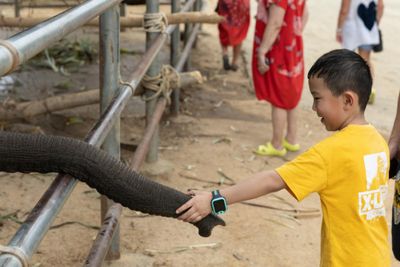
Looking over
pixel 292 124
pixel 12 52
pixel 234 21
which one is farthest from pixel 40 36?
Answer: pixel 234 21

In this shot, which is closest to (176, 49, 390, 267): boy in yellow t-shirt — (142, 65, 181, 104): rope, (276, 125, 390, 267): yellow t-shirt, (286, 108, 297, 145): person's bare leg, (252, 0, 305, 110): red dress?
(276, 125, 390, 267): yellow t-shirt

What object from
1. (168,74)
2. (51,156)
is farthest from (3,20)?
(51,156)

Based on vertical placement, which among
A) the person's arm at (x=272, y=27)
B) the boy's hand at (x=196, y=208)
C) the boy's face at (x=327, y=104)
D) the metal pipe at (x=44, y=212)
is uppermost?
the boy's face at (x=327, y=104)

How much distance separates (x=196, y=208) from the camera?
6.73ft

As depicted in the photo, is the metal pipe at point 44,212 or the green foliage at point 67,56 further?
the green foliage at point 67,56

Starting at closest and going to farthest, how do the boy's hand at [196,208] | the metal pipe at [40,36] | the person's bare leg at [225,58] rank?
the metal pipe at [40,36]
the boy's hand at [196,208]
the person's bare leg at [225,58]

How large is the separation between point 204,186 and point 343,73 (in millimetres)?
2258

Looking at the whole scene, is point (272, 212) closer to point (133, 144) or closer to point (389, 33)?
point (133, 144)

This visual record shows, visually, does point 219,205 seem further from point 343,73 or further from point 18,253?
point 18,253

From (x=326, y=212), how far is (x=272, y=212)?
5.82 feet

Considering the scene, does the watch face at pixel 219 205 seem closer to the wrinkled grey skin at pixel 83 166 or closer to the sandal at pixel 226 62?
the wrinkled grey skin at pixel 83 166

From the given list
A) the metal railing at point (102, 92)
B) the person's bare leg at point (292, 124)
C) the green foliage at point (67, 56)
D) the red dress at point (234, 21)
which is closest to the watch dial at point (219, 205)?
the metal railing at point (102, 92)

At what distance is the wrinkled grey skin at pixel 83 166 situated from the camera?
1.67 metres

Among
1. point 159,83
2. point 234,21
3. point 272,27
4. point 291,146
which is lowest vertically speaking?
point 291,146
